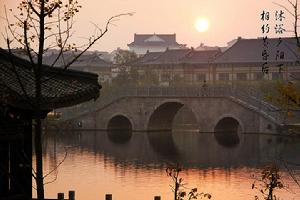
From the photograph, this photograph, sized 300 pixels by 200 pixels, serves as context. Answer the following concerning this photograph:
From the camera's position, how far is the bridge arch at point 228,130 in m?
49.7

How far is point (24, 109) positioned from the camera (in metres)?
8.39

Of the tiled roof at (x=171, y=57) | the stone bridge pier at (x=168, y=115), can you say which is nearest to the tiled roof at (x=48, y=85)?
the stone bridge pier at (x=168, y=115)

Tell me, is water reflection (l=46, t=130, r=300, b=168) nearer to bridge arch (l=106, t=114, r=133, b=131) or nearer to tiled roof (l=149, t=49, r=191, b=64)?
bridge arch (l=106, t=114, r=133, b=131)

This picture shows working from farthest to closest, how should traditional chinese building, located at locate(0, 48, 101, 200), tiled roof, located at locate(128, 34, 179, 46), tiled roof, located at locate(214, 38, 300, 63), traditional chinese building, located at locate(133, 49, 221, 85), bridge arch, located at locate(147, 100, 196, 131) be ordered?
tiled roof, located at locate(128, 34, 179, 46), traditional chinese building, located at locate(133, 49, 221, 85), tiled roof, located at locate(214, 38, 300, 63), bridge arch, located at locate(147, 100, 196, 131), traditional chinese building, located at locate(0, 48, 101, 200)

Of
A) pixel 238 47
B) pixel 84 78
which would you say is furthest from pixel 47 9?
pixel 238 47

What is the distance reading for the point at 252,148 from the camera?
143 feet

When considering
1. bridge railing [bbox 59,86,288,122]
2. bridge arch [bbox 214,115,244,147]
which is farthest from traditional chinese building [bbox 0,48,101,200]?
bridge railing [bbox 59,86,288,122]

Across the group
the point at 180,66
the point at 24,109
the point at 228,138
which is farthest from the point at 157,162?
the point at 180,66

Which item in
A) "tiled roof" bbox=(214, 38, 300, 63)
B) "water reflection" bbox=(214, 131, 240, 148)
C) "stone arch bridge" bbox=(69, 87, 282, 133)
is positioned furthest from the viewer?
"tiled roof" bbox=(214, 38, 300, 63)

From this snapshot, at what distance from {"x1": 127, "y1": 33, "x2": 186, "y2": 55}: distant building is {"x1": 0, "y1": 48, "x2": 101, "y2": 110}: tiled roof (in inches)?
4770

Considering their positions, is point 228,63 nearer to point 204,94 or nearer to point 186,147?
point 204,94

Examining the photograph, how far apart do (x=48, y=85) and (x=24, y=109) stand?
1.45 feet

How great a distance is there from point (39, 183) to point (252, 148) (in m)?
37.2

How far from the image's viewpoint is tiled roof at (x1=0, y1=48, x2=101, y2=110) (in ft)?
25.2
